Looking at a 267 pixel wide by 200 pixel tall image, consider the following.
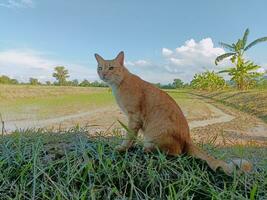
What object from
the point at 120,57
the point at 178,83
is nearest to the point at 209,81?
the point at 178,83

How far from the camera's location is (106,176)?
1.06 metres

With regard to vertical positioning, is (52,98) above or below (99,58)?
below

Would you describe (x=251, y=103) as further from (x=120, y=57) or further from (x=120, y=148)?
(x=120, y=148)

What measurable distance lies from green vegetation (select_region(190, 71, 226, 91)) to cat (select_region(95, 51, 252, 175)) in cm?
2388

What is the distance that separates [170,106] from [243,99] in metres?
14.5

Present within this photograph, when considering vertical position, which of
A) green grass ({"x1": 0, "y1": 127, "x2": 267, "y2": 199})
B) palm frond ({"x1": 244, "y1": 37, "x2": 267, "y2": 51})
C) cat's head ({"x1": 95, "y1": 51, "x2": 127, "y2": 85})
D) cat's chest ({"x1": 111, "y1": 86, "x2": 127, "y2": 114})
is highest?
palm frond ({"x1": 244, "y1": 37, "x2": 267, "y2": 51})

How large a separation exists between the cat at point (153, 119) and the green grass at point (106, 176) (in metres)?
0.06

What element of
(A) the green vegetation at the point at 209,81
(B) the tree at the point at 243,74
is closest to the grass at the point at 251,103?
(B) the tree at the point at 243,74

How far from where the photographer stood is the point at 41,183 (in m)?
1.01

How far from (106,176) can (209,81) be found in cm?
2555

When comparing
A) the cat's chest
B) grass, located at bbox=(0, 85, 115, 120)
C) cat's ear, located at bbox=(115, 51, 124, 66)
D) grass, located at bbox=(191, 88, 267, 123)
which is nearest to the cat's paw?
the cat's chest

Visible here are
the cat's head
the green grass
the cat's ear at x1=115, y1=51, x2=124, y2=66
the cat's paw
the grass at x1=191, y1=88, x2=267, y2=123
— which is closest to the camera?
the green grass

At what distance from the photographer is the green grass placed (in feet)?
3.22

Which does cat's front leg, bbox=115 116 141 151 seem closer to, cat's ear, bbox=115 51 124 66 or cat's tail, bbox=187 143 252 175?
cat's tail, bbox=187 143 252 175
